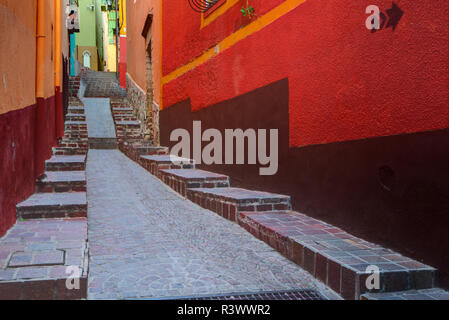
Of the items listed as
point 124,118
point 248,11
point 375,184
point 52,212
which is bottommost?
point 52,212

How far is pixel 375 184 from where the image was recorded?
10.8 feet

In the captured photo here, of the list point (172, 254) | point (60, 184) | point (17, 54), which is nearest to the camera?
point (172, 254)

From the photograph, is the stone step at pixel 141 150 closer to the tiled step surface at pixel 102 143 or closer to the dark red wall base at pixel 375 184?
the tiled step surface at pixel 102 143

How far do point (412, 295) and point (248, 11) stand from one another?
13.7 feet

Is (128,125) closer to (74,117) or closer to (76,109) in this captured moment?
(74,117)

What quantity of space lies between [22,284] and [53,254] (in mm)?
508

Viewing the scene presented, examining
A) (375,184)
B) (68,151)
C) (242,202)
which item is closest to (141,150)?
(68,151)

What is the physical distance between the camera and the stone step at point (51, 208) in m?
4.05

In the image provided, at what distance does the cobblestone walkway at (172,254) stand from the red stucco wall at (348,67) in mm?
1268

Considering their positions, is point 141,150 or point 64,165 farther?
point 141,150

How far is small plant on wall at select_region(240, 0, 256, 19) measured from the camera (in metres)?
5.50
